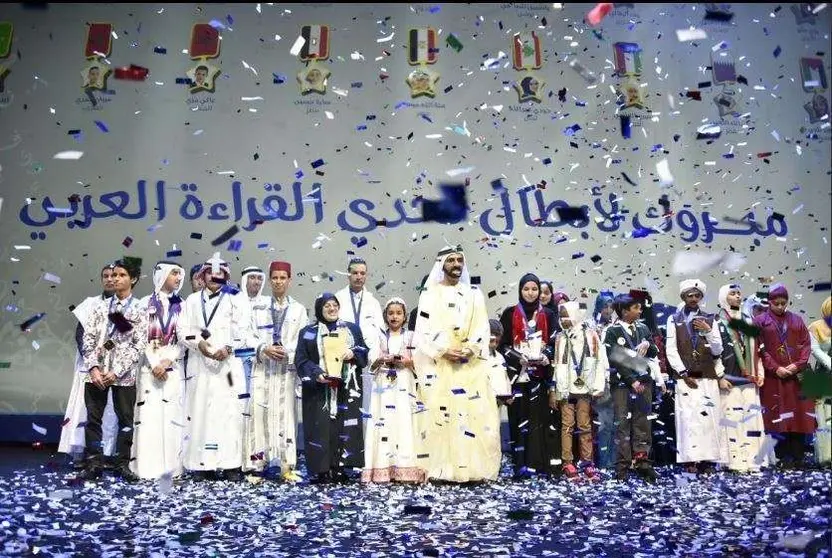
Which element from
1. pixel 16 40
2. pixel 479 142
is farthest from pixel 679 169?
pixel 16 40

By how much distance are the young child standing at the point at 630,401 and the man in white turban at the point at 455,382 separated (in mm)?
914

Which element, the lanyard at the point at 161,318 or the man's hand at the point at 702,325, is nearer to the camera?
the lanyard at the point at 161,318

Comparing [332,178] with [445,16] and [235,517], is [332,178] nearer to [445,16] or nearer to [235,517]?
[445,16]

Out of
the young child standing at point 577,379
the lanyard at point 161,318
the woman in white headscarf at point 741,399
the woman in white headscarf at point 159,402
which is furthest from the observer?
Answer: the woman in white headscarf at point 741,399

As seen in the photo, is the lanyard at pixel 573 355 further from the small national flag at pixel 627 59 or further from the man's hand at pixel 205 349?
the small national flag at pixel 627 59

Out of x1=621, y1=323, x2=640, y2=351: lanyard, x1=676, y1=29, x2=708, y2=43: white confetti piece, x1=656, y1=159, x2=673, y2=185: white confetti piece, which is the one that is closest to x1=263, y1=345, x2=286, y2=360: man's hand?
x1=621, y1=323, x2=640, y2=351: lanyard

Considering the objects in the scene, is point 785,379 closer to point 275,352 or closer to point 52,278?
point 275,352

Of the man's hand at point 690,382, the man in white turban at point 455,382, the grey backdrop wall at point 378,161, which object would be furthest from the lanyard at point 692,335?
the grey backdrop wall at point 378,161

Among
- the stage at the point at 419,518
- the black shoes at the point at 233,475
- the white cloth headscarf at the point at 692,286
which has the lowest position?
the stage at the point at 419,518

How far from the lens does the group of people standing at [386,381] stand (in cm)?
657

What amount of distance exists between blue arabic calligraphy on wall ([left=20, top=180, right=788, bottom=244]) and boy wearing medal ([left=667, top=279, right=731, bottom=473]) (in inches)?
83.0

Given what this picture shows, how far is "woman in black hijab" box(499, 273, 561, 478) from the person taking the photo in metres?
7.15

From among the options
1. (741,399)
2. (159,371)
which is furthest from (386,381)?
(741,399)

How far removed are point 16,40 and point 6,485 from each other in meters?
5.04
